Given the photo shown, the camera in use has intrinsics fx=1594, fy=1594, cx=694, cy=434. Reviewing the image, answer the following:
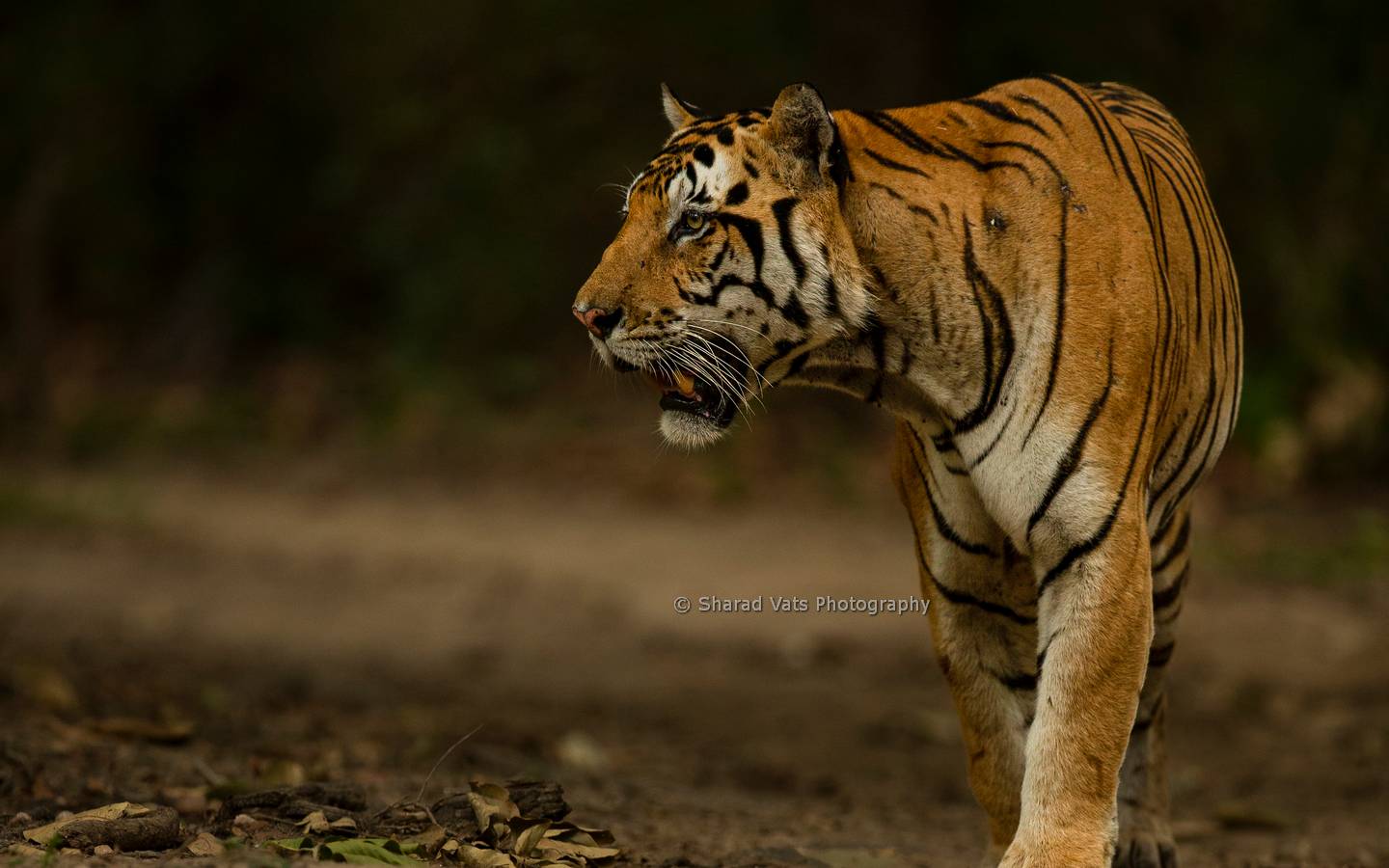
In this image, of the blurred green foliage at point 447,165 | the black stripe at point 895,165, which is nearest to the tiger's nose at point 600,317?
the black stripe at point 895,165

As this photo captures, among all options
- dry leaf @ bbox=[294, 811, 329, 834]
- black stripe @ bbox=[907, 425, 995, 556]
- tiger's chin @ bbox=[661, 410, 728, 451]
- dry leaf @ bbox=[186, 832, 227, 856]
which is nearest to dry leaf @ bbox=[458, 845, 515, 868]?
dry leaf @ bbox=[294, 811, 329, 834]

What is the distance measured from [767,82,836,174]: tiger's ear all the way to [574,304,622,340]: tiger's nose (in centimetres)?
46

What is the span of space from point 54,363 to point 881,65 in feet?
26.4

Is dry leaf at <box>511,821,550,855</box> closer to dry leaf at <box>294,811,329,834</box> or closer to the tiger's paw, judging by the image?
dry leaf at <box>294,811,329,834</box>

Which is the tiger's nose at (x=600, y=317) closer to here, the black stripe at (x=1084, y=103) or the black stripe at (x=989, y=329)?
the black stripe at (x=989, y=329)

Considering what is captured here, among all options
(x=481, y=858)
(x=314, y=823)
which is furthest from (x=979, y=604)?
(x=314, y=823)

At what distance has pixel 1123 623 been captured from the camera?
304 cm

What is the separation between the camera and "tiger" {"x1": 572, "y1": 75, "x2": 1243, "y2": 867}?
3021mm

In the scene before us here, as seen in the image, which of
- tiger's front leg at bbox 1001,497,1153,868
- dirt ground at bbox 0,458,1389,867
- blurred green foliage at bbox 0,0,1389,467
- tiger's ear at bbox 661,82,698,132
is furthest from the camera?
blurred green foliage at bbox 0,0,1389,467

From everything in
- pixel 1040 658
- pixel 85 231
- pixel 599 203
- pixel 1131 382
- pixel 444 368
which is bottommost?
pixel 1040 658

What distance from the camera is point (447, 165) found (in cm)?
1238

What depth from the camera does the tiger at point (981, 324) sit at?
9.91ft

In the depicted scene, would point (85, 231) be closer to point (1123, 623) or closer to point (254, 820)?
point (254, 820)

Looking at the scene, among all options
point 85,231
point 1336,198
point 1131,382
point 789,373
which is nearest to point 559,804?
point 789,373
